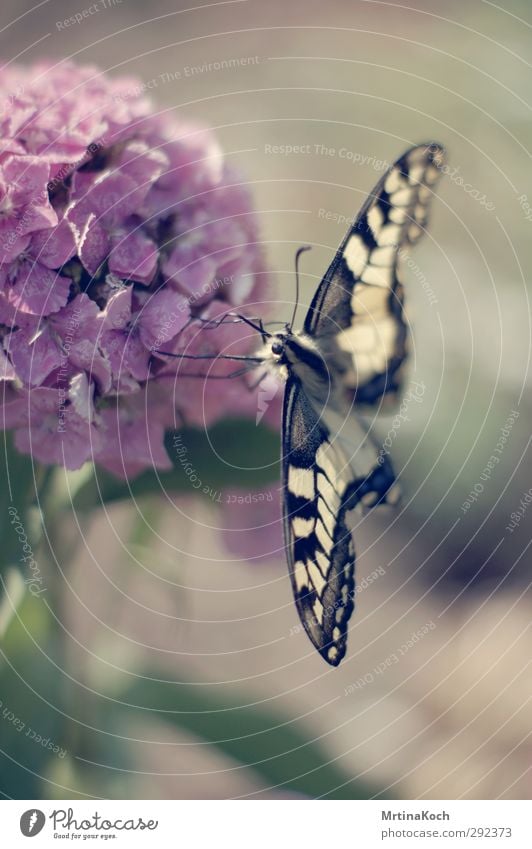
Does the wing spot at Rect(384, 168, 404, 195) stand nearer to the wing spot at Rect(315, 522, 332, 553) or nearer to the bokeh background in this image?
the bokeh background

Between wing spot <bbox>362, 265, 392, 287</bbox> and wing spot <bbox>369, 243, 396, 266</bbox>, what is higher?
wing spot <bbox>369, 243, 396, 266</bbox>

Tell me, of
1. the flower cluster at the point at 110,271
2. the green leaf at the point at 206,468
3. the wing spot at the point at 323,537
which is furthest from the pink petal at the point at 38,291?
the wing spot at the point at 323,537

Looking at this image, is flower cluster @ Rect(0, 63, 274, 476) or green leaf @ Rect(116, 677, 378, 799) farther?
green leaf @ Rect(116, 677, 378, 799)

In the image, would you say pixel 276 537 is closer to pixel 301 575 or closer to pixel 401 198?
pixel 301 575

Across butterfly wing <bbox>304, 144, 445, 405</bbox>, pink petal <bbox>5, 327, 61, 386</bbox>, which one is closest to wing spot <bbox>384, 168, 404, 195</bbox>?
butterfly wing <bbox>304, 144, 445, 405</bbox>

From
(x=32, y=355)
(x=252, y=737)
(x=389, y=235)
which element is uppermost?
(x=389, y=235)

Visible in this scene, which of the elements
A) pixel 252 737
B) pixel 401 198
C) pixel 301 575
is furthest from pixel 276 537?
pixel 401 198
